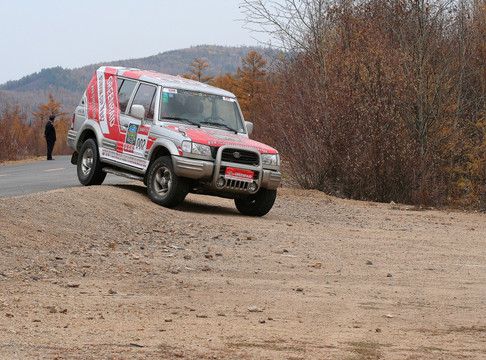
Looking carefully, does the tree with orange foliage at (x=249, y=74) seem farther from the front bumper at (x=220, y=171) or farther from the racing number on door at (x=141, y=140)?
the front bumper at (x=220, y=171)

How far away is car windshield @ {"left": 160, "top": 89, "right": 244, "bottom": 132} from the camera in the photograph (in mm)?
15711

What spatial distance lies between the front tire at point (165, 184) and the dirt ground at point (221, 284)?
0.91 ft

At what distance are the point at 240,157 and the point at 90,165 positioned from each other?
3638mm

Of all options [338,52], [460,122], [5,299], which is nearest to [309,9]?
[338,52]

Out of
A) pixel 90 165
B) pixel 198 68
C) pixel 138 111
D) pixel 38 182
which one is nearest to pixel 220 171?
pixel 138 111

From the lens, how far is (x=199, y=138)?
14781 mm

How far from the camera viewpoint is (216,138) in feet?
49.0

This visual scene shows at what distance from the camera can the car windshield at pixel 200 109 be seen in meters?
15.7

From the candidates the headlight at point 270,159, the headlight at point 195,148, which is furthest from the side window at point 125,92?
the headlight at point 270,159

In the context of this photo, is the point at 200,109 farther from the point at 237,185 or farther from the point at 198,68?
the point at 198,68

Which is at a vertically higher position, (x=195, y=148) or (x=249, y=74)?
(x=249, y=74)

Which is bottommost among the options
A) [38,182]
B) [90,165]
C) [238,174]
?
[38,182]

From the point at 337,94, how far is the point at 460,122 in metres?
4.26

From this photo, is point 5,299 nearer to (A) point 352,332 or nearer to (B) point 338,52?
(A) point 352,332
